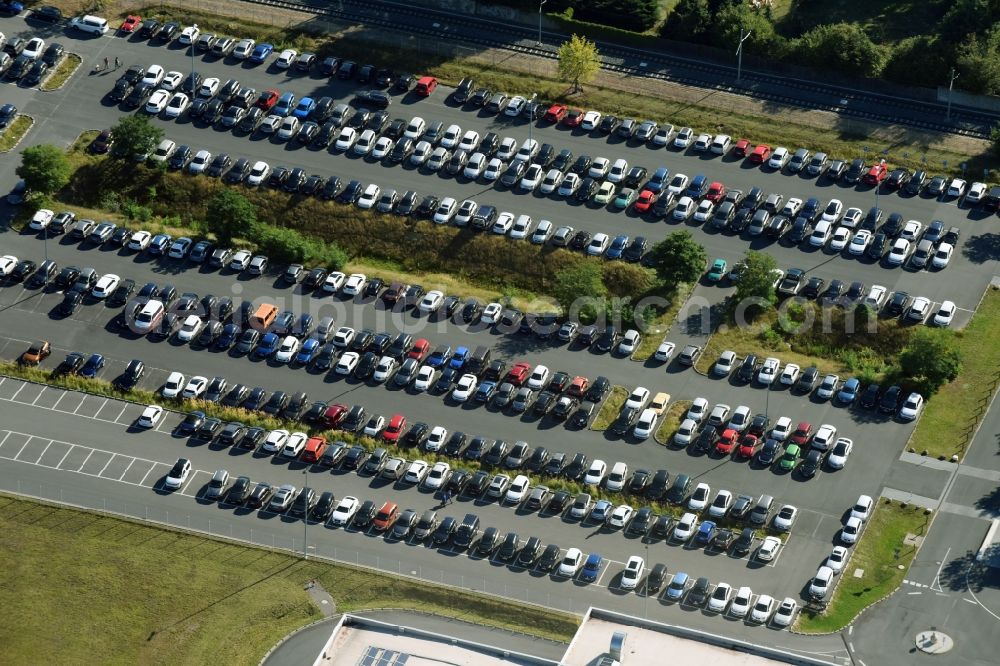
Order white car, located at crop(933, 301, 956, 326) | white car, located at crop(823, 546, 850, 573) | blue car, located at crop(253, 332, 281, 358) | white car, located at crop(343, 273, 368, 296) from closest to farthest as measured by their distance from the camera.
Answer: white car, located at crop(823, 546, 850, 573), blue car, located at crop(253, 332, 281, 358), white car, located at crop(933, 301, 956, 326), white car, located at crop(343, 273, 368, 296)

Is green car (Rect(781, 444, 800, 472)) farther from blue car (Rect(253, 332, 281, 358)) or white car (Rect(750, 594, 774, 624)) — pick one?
blue car (Rect(253, 332, 281, 358))

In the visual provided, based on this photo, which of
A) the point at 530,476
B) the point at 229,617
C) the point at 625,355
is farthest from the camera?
the point at 625,355

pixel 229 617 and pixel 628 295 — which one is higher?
pixel 628 295

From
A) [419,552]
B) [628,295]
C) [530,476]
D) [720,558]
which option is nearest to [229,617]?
[419,552]

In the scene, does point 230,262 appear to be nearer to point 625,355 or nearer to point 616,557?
point 625,355

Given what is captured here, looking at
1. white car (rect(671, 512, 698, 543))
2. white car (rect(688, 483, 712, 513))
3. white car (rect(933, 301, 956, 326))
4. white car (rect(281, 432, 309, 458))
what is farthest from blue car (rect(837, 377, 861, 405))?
white car (rect(281, 432, 309, 458))

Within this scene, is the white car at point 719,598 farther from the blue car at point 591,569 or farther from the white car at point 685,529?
the blue car at point 591,569

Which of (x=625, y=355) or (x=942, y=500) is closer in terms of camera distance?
(x=942, y=500)
